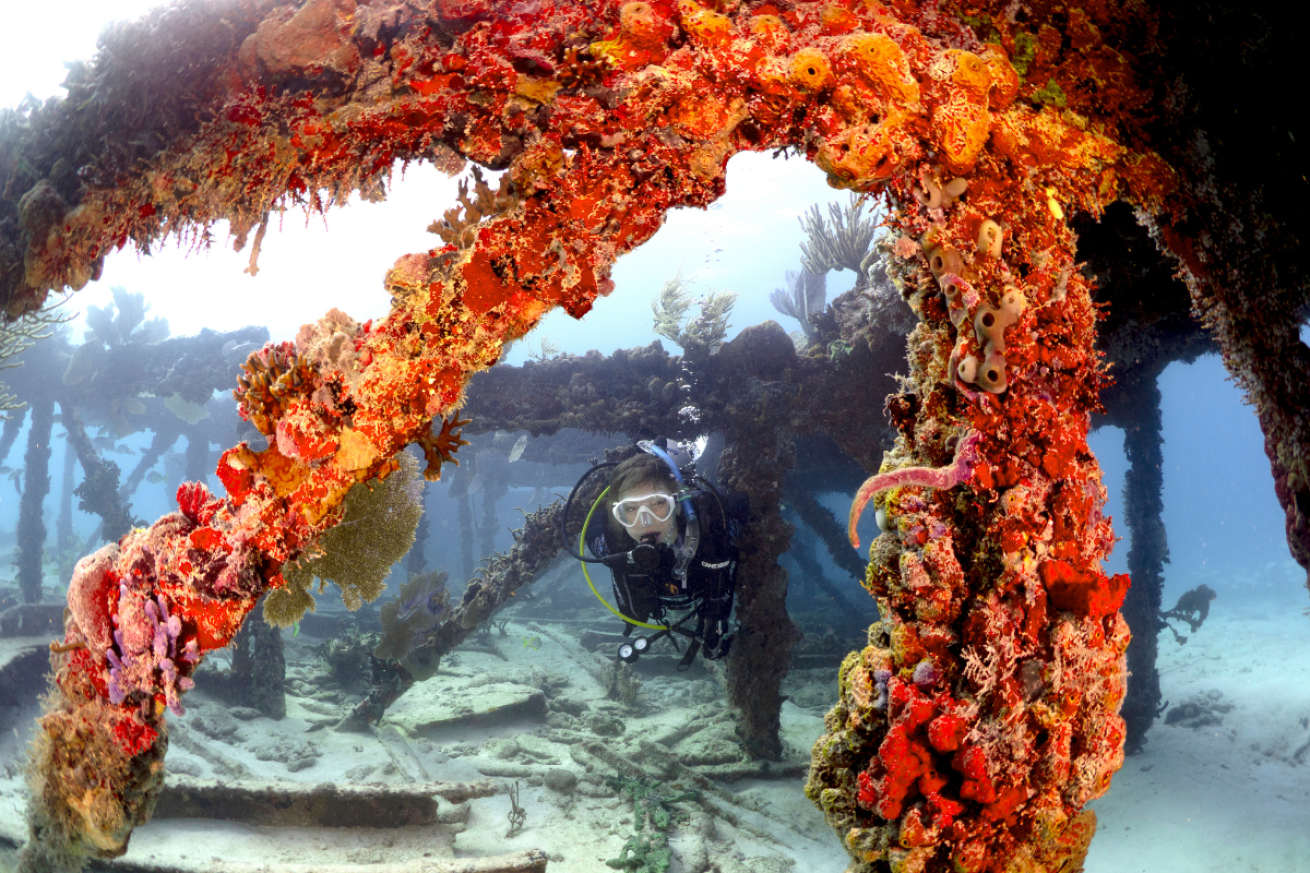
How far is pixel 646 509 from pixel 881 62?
493cm

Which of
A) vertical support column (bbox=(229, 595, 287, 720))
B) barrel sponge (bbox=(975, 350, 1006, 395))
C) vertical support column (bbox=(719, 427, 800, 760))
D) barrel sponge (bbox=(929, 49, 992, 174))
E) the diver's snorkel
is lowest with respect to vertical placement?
vertical support column (bbox=(229, 595, 287, 720))

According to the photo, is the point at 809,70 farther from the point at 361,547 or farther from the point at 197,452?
the point at 197,452

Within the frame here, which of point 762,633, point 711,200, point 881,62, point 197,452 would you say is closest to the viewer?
point 881,62

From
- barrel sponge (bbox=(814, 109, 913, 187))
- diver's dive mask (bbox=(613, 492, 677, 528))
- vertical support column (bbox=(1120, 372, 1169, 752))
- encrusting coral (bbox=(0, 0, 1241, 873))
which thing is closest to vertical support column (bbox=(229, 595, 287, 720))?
diver's dive mask (bbox=(613, 492, 677, 528))

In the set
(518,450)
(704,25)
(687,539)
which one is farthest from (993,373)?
(518,450)

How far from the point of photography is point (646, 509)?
20.3ft

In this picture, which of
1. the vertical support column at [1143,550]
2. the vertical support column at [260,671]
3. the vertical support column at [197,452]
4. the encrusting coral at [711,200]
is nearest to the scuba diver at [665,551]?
the encrusting coral at [711,200]

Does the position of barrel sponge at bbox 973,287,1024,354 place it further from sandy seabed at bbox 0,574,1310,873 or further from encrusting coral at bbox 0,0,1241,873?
sandy seabed at bbox 0,574,1310,873

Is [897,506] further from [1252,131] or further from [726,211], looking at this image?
[726,211]

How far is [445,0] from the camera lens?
5.79 feet

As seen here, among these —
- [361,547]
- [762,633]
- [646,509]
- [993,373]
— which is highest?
[993,373]

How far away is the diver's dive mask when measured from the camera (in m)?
6.20

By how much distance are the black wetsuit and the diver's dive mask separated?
0.80 feet

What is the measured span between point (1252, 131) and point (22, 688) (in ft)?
40.3
